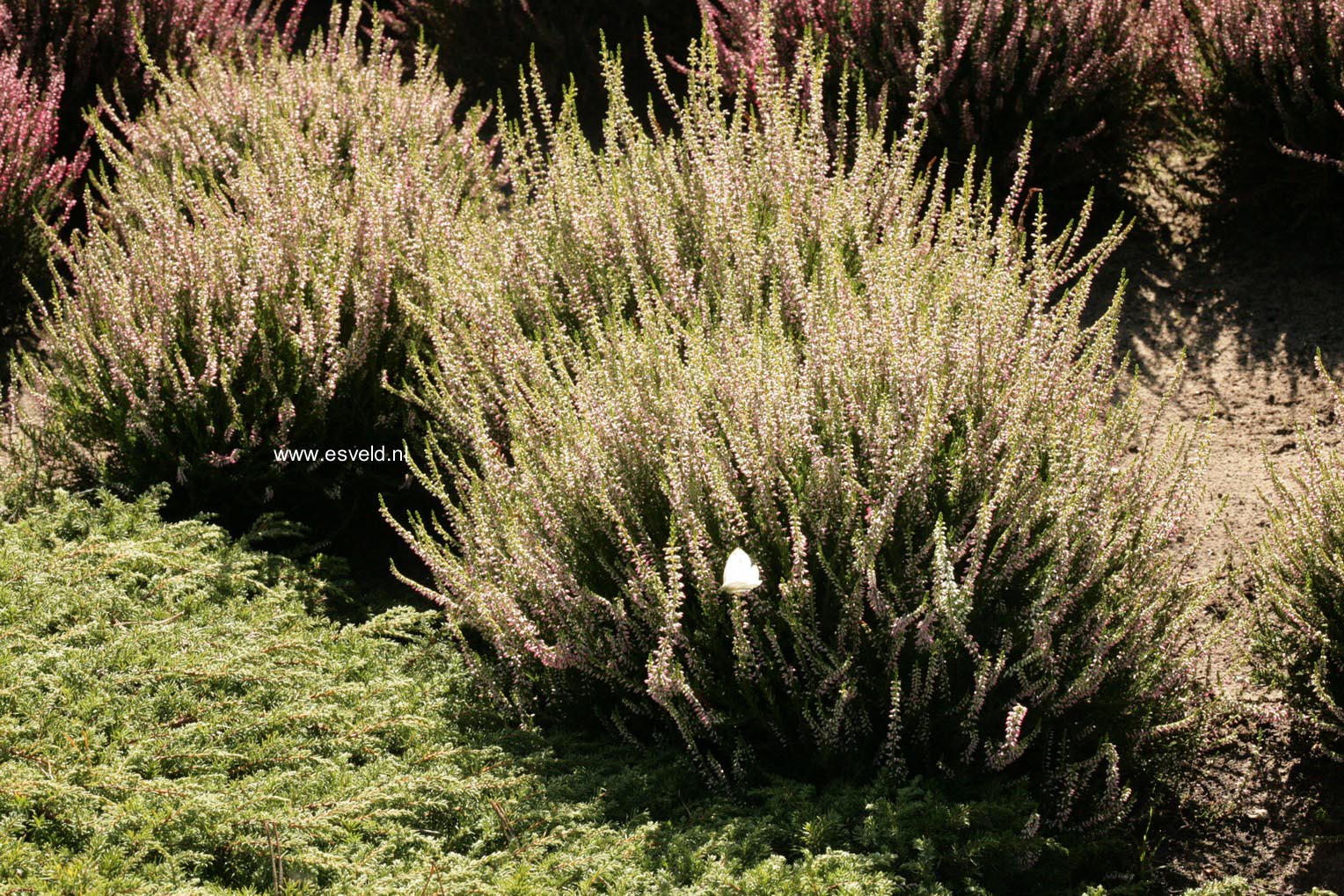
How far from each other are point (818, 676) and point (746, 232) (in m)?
1.38

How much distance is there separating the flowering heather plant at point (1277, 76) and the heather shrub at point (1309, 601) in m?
1.78

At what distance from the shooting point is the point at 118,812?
240 cm

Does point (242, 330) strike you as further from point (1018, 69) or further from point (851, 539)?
point (1018, 69)

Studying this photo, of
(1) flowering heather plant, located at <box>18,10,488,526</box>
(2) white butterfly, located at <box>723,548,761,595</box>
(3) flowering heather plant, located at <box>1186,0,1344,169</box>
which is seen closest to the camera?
(2) white butterfly, located at <box>723,548,761,595</box>

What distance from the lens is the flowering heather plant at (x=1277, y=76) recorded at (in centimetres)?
452

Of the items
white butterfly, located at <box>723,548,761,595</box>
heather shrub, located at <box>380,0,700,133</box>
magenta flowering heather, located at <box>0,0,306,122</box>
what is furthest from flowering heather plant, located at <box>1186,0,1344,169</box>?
magenta flowering heather, located at <box>0,0,306,122</box>

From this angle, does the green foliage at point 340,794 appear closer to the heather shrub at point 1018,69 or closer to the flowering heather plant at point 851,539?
the flowering heather plant at point 851,539

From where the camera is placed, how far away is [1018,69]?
4.88m

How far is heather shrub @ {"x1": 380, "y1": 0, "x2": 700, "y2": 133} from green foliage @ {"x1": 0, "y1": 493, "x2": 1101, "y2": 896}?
12.4ft

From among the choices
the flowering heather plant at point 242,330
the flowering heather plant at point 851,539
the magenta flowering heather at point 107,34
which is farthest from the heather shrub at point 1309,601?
the magenta flowering heather at point 107,34

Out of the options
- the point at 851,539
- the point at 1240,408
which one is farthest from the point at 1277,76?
the point at 851,539

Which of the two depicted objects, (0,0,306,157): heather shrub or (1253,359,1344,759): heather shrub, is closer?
(1253,359,1344,759): heather shrub

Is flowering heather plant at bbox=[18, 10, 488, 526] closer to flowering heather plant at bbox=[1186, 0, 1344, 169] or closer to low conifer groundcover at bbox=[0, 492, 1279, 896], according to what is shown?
low conifer groundcover at bbox=[0, 492, 1279, 896]

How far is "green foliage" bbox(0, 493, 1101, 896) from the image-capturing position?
2.39 meters
